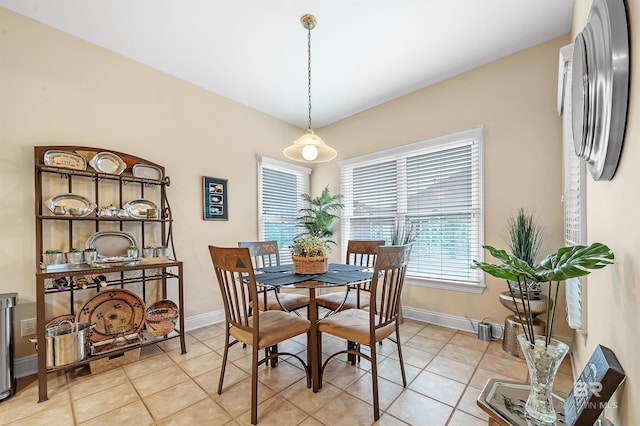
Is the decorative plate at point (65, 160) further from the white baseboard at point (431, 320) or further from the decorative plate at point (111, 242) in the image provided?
the white baseboard at point (431, 320)

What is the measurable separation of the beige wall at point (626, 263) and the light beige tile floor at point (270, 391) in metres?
0.98

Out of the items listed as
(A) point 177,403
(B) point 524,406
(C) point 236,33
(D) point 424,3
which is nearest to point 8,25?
(C) point 236,33

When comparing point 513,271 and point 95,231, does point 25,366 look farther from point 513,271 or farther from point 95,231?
point 513,271

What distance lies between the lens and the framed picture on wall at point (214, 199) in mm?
3229

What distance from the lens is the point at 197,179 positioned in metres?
3.19

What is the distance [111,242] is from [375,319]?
2.53 m

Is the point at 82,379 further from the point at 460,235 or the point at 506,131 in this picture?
the point at 506,131

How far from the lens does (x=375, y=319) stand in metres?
1.82

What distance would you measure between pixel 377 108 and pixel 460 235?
81.1 inches

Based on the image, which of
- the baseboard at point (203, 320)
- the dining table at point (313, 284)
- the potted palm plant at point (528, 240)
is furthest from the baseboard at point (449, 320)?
the baseboard at point (203, 320)

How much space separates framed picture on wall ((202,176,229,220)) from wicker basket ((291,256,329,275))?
5.42ft

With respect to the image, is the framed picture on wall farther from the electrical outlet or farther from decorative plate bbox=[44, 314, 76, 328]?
the electrical outlet

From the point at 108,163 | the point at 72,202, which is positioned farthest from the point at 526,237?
the point at 72,202

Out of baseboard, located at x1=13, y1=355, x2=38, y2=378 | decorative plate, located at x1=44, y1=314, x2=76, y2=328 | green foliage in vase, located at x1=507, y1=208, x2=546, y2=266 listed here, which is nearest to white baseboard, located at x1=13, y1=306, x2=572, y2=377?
green foliage in vase, located at x1=507, y1=208, x2=546, y2=266
